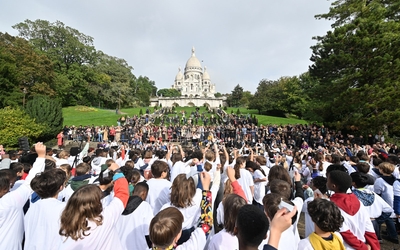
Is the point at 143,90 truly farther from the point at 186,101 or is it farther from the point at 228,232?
the point at 228,232

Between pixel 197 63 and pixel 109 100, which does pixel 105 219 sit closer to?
pixel 109 100

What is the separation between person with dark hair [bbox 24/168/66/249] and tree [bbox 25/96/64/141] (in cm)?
2200

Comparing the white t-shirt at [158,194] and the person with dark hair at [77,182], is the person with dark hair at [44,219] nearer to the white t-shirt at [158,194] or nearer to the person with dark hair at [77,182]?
the person with dark hair at [77,182]

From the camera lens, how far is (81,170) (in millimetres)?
4012

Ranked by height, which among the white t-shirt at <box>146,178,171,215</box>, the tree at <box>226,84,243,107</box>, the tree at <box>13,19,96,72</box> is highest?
the tree at <box>13,19,96,72</box>

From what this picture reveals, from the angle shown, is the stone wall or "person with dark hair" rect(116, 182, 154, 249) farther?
the stone wall

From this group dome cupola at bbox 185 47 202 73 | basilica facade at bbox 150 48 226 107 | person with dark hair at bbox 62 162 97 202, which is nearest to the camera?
person with dark hair at bbox 62 162 97 202

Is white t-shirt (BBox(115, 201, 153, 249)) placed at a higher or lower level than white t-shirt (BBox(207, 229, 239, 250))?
lower

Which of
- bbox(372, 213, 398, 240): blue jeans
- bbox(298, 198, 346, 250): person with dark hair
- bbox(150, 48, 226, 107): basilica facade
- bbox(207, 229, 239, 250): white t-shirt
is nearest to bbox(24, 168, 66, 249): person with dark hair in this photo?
bbox(207, 229, 239, 250): white t-shirt

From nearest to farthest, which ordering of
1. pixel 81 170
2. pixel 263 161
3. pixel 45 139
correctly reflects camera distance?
pixel 81 170 → pixel 263 161 → pixel 45 139

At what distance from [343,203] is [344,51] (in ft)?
60.9

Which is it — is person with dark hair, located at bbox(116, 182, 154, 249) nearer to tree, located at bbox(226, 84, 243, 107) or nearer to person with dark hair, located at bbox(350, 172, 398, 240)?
person with dark hair, located at bbox(350, 172, 398, 240)

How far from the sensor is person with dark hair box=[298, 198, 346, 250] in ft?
6.68

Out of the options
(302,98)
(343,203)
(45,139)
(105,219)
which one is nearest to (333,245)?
(343,203)
